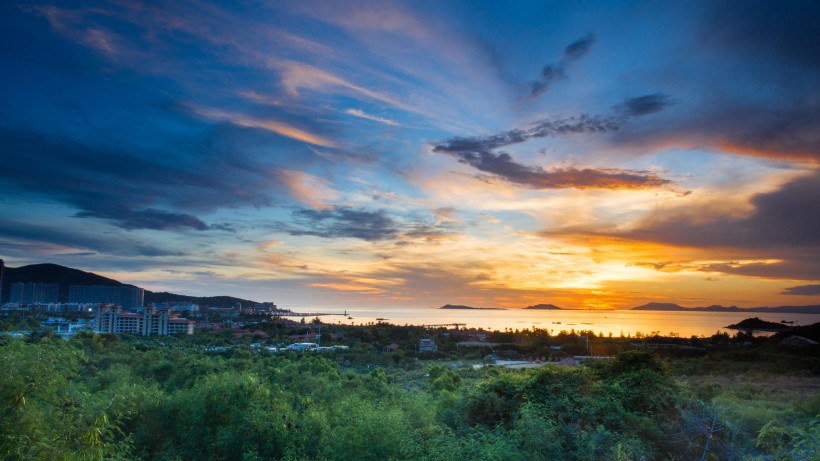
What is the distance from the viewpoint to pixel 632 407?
12.5 metres

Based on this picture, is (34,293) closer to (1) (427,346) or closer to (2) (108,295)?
(2) (108,295)

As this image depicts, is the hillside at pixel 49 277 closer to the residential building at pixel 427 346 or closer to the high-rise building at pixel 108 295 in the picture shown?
the high-rise building at pixel 108 295

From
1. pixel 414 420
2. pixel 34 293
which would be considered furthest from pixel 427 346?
pixel 34 293

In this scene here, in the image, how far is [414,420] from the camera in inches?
515

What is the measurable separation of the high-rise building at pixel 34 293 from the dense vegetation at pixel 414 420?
67196mm

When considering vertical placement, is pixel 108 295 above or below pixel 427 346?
above

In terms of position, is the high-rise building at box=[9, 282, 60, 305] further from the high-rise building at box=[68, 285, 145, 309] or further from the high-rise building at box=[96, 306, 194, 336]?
the high-rise building at box=[96, 306, 194, 336]

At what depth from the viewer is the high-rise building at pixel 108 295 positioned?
77.2 metres

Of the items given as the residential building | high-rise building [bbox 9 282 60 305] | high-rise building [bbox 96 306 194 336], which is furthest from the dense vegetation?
high-rise building [bbox 9 282 60 305]

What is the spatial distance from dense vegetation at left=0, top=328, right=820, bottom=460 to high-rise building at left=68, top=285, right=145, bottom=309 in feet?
252

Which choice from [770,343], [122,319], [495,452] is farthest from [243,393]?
[122,319]

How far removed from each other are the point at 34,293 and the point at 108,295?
13978 millimetres

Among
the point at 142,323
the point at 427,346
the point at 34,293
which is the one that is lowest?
the point at 427,346

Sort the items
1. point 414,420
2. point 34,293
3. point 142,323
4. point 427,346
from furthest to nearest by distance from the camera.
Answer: point 34,293, point 142,323, point 427,346, point 414,420
